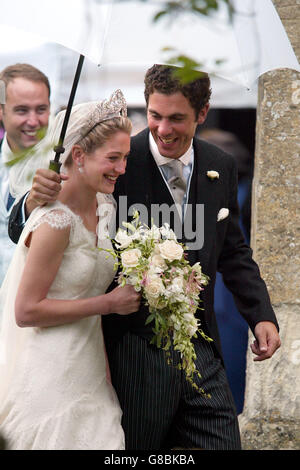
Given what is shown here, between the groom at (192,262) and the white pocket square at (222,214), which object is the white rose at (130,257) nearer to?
the groom at (192,262)

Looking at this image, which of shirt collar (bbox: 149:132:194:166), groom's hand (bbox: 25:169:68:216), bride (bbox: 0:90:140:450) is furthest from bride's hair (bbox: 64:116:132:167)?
shirt collar (bbox: 149:132:194:166)

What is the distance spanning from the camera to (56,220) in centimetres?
310

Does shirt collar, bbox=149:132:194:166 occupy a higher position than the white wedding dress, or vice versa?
shirt collar, bbox=149:132:194:166

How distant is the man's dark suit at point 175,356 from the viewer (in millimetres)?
3340

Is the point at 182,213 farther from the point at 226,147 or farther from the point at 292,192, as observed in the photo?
the point at 226,147

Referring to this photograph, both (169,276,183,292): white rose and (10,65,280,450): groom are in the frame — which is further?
(10,65,280,450): groom

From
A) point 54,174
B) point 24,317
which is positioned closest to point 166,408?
point 24,317

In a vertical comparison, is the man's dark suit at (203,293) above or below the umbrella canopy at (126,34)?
below

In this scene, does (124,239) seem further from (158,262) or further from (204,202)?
(204,202)

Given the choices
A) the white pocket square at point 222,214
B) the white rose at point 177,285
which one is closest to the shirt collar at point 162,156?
the white pocket square at point 222,214

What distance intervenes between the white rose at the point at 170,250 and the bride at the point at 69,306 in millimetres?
189

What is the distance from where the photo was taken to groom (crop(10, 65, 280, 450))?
334 centimetres

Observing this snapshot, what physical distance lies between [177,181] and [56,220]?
2.25ft

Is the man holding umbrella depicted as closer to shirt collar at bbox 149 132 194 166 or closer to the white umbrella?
shirt collar at bbox 149 132 194 166
